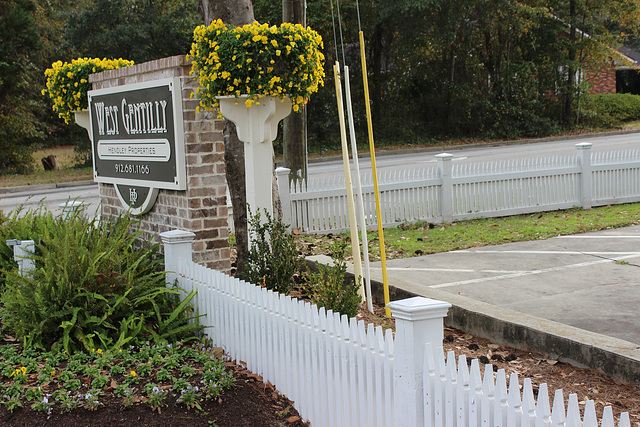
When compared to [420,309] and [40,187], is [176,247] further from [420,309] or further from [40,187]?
[40,187]

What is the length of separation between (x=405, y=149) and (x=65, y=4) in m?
22.2

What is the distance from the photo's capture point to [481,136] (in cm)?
3091

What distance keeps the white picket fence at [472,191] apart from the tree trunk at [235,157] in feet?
9.65

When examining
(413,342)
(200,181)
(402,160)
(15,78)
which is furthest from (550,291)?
(15,78)

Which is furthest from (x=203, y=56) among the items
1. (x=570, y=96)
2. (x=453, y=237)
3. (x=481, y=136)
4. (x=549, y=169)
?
(x=570, y=96)

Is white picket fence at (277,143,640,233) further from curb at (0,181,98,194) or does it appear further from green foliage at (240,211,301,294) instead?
curb at (0,181,98,194)

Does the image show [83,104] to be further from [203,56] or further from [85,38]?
[85,38]

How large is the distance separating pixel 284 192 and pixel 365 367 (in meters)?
6.85

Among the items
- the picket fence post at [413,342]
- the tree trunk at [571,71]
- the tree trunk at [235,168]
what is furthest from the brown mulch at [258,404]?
the tree trunk at [571,71]

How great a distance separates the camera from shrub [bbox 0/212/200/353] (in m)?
4.94

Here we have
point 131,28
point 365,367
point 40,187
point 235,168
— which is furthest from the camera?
point 131,28

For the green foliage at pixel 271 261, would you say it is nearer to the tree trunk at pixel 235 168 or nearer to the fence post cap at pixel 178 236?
the fence post cap at pixel 178 236

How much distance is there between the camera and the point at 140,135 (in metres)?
6.75

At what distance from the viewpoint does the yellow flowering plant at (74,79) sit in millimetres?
7883
